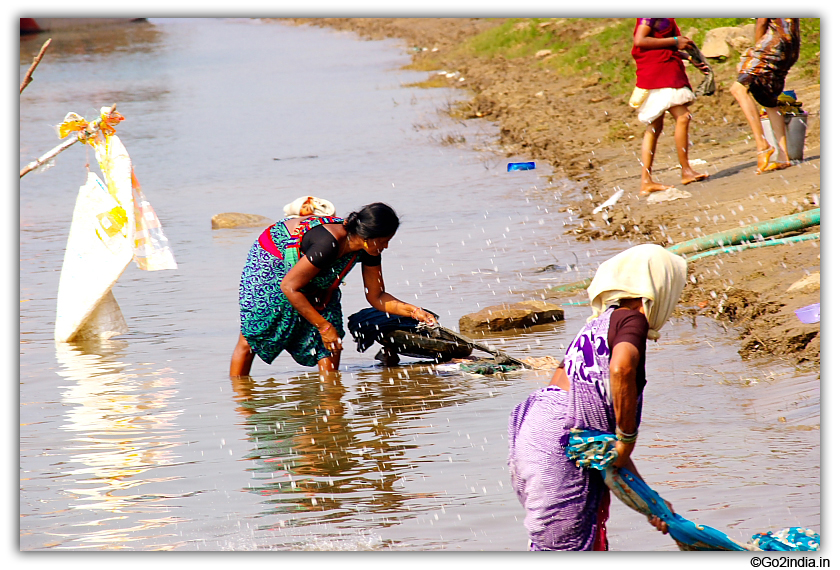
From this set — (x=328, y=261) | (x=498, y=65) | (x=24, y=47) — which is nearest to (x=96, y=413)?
(x=328, y=261)

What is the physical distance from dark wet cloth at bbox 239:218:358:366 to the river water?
236mm

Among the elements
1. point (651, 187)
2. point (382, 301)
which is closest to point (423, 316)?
point (382, 301)

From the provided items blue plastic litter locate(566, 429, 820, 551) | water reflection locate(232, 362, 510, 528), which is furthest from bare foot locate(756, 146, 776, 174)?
blue plastic litter locate(566, 429, 820, 551)

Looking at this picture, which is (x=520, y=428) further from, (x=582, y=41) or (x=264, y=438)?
(x=582, y=41)

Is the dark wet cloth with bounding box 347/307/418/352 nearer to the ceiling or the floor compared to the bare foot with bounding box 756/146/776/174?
nearer to the floor

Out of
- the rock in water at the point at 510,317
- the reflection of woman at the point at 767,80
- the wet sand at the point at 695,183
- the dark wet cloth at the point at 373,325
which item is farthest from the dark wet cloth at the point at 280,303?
the reflection of woman at the point at 767,80

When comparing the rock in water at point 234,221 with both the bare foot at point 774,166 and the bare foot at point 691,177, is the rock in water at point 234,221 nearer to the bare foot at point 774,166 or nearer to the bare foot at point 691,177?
the bare foot at point 691,177

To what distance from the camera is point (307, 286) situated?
4.95m

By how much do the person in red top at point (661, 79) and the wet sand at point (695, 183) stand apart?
1.58 ft

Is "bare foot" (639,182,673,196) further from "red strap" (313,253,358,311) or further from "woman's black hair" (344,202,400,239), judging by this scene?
"woman's black hair" (344,202,400,239)

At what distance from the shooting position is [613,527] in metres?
3.49

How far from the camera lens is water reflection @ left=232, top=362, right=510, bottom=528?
3.85 meters

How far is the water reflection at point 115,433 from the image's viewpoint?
3889mm

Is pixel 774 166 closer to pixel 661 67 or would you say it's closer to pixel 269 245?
pixel 661 67
